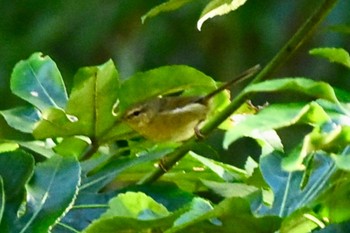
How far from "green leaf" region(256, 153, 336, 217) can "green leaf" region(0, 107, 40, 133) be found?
298 millimetres

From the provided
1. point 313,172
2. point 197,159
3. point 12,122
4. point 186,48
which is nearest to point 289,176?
point 313,172

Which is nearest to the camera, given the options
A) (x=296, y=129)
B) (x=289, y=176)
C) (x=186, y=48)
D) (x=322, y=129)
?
(x=322, y=129)

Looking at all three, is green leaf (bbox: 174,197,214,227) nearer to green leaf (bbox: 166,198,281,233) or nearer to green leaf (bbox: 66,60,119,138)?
green leaf (bbox: 166,198,281,233)

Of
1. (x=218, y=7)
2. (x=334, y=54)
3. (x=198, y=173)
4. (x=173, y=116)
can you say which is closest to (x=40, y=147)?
(x=198, y=173)

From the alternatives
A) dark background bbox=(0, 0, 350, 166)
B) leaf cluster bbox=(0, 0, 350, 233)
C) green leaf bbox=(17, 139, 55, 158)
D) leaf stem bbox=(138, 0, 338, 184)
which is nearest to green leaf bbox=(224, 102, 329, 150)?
leaf cluster bbox=(0, 0, 350, 233)

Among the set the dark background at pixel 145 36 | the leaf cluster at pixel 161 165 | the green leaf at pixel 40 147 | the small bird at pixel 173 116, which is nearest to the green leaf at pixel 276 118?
the leaf cluster at pixel 161 165

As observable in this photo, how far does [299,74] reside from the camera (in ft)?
8.30

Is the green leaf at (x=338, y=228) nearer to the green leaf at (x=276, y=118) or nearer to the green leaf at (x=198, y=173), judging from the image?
the green leaf at (x=276, y=118)

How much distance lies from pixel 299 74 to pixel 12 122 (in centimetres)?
180

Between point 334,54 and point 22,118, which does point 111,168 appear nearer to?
point 22,118

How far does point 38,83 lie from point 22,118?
40 mm

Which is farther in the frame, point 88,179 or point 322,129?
point 88,179

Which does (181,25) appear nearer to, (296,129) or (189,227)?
(296,129)

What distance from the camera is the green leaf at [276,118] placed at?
438 millimetres
